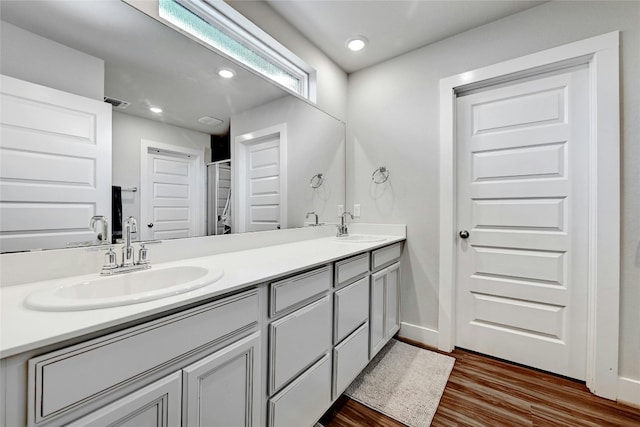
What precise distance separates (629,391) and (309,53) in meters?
2.98

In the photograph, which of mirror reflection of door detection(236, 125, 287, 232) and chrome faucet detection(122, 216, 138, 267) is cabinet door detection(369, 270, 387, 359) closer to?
mirror reflection of door detection(236, 125, 287, 232)

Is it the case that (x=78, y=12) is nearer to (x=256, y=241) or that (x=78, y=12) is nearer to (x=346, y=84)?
(x=256, y=241)

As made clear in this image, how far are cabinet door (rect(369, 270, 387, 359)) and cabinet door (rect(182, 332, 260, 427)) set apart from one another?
949 millimetres

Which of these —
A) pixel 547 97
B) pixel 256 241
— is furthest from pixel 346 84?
pixel 256 241

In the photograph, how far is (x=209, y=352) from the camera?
851mm

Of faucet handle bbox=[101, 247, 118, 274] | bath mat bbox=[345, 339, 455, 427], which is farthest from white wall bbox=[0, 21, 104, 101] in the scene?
bath mat bbox=[345, 339, 455, 427]

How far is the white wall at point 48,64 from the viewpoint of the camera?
928mm

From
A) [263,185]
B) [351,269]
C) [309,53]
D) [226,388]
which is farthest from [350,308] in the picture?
[309,53]

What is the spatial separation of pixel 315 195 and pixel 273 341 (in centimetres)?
142

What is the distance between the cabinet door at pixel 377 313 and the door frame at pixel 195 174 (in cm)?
110

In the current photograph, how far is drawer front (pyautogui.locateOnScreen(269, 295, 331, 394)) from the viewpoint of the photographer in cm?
106

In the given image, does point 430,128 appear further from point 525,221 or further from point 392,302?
point 392,302

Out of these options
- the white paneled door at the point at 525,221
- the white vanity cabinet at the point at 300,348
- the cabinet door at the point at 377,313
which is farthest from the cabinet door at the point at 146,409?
the white paneled door at the point at 525,221

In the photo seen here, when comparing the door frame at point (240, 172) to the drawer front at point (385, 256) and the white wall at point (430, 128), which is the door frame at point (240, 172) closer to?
the drawer front at point (385, 256)
